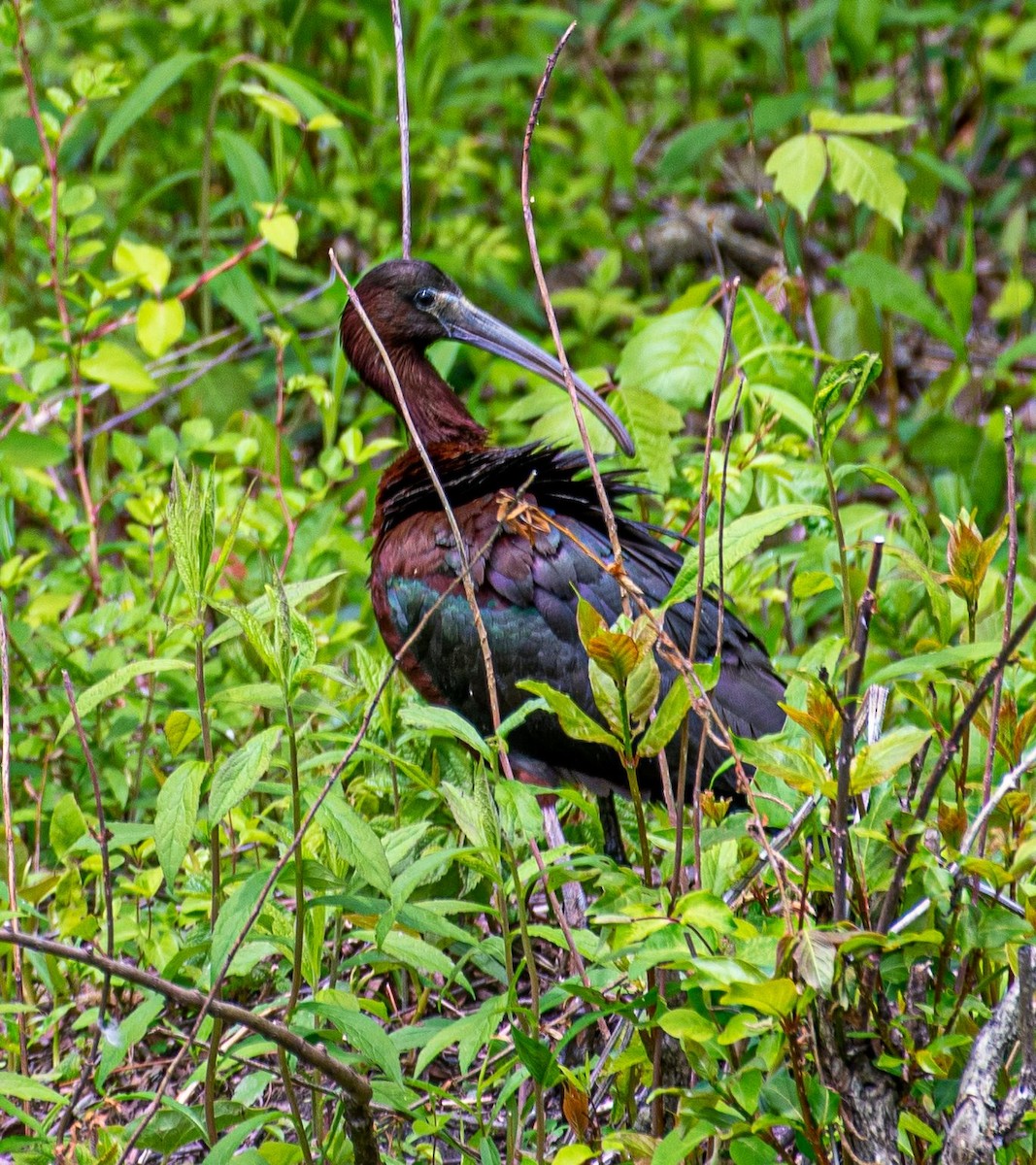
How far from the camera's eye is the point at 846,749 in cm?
161

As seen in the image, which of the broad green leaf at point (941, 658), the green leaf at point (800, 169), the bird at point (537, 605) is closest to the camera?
the broad green leaf at point (941, 658)

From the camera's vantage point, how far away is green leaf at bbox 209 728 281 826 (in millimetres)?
1825

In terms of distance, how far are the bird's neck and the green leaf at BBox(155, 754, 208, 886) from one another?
6.50 ft

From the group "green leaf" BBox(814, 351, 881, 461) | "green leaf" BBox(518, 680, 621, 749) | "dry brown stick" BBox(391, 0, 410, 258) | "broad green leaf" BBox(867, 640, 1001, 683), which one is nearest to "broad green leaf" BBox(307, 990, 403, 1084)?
"green leaf" BBox(518, 680, 621, 749)

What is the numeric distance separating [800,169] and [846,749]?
247cm

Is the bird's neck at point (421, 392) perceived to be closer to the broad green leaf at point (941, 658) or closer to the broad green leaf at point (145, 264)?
the broad green leaf at point (145, 264)

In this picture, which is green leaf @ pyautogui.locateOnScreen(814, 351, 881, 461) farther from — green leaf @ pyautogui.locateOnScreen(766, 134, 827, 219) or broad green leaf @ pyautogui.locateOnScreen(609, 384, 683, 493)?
green leaf @ pyautogui.locateOnScreen(766, 134, 827, 219)

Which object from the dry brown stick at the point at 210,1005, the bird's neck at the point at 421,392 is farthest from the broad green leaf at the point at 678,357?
the dry brown stick at the point at 210,1005

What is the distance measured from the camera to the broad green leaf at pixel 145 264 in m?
3.66

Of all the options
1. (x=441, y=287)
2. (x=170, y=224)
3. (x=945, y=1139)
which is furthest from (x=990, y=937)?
(x=170, y=224)

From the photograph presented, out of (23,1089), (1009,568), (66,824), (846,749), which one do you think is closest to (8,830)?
(66,824)

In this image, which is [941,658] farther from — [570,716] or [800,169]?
[800,169]

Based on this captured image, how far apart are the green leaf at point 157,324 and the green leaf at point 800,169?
159cm

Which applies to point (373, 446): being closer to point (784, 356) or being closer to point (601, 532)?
point (601, 532)
